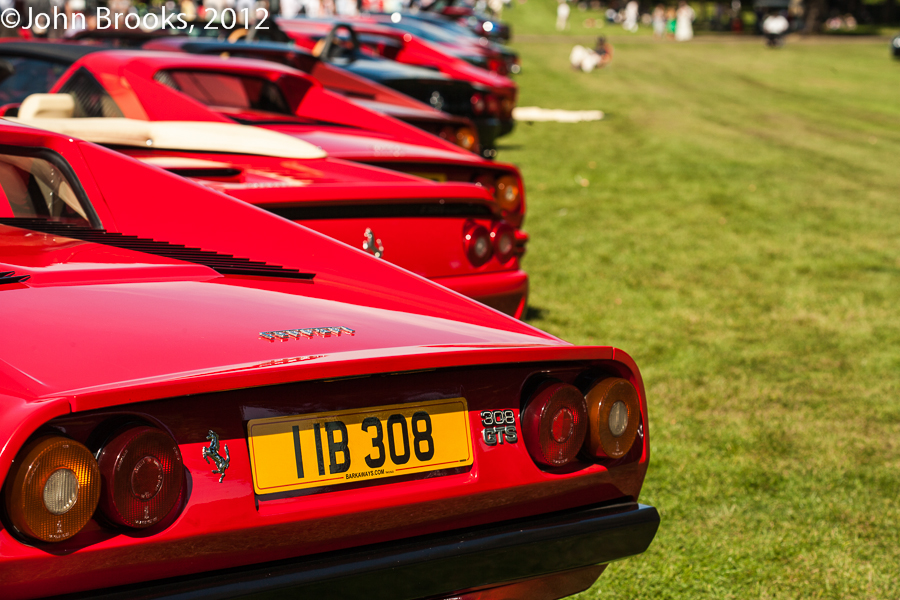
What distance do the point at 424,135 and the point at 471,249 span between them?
6.69 feet

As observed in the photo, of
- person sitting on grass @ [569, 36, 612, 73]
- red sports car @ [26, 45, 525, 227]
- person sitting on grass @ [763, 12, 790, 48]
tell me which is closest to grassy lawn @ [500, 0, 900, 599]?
red sports car @ [26, 45, 525, 227]

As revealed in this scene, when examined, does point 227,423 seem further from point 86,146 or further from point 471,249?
point 471,249

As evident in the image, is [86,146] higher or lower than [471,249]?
higher

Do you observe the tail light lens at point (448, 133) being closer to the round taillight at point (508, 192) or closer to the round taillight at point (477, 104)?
the round taillight at point (508, 192)

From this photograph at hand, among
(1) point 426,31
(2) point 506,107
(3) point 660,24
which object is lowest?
(2) point 506,107

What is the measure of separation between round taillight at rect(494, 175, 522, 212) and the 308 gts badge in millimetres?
3162

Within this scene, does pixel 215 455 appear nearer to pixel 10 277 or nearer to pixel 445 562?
pixel 445 562

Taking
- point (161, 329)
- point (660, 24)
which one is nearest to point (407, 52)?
point (161, 329)

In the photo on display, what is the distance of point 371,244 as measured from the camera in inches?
150

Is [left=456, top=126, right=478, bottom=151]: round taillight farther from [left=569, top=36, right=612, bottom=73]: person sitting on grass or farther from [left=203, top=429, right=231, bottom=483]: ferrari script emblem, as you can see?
[left=569, top=36, right=612, bottom=73]: person sitting on grass

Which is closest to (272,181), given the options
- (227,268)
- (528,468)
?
(227,268)

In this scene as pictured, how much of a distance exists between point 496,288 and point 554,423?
1.99 m

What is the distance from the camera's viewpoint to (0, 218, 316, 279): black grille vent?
8.40 ft

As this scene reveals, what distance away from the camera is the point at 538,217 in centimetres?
862
